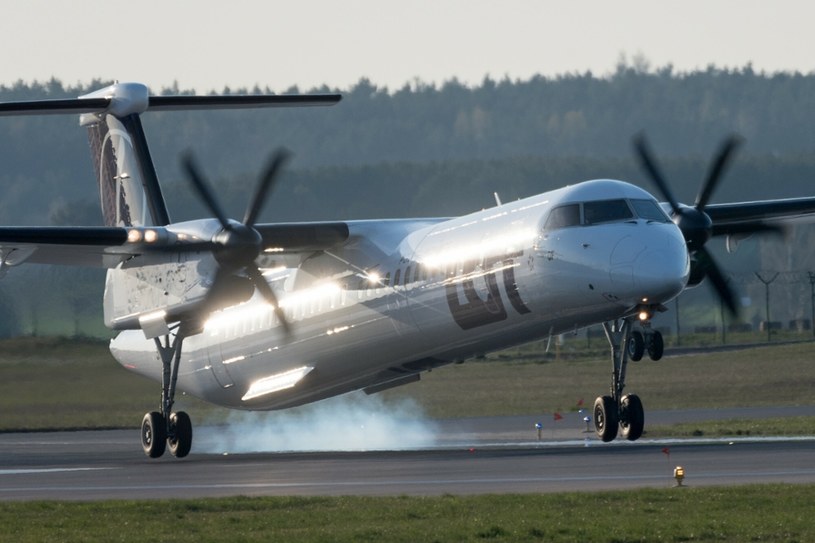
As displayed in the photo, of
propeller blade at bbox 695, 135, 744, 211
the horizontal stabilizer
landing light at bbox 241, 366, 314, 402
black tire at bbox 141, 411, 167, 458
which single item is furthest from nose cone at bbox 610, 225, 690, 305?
black tire at bbox 141, 411, 167, 458

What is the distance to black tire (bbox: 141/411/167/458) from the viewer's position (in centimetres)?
2733

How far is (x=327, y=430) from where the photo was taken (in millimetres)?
33906

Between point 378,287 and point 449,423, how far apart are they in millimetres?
11541

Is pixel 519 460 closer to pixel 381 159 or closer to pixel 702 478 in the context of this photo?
pixel 702 478

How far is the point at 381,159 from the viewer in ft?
291

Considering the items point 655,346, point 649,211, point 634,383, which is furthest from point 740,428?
point 634,383

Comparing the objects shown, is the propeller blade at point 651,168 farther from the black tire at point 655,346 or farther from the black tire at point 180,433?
the black tire at point 180,433

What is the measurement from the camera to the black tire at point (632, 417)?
23547 millimetres

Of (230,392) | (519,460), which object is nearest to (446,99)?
(230,392)

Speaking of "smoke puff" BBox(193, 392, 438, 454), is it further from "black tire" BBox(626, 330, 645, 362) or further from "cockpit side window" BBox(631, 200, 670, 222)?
"cockpit side window" BBox(631, 200, 670, 222)

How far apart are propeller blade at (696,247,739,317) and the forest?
43.1 meters

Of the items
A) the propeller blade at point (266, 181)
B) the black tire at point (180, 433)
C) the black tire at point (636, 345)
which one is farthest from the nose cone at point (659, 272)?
the black tire at point (180, 433)

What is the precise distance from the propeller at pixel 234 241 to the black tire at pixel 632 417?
6.59 metres

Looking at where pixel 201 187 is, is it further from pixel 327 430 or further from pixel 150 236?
pixel 327 430
